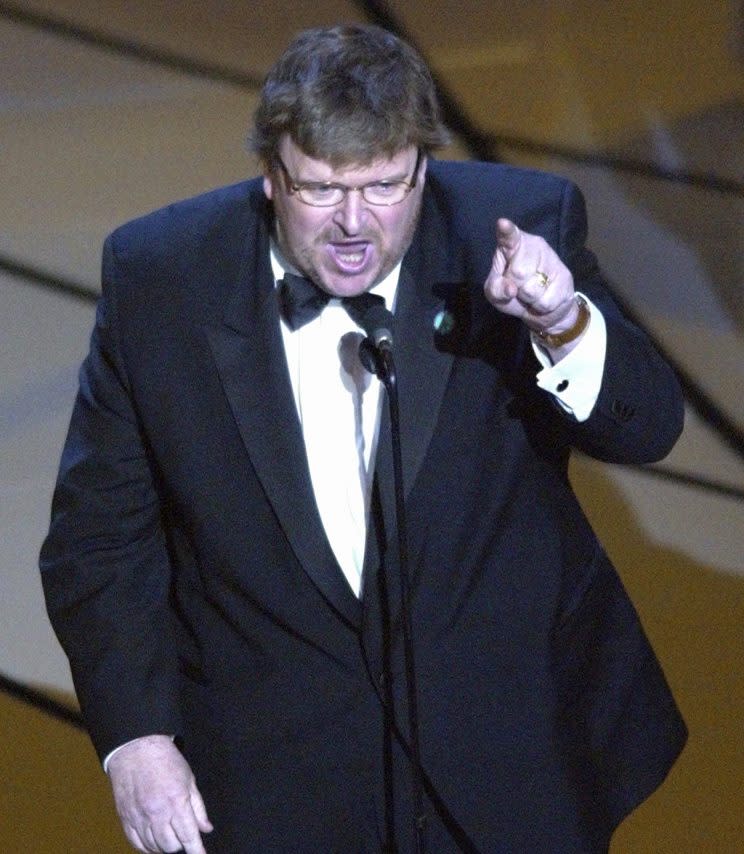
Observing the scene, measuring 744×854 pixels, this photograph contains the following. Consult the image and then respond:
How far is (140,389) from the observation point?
221cm

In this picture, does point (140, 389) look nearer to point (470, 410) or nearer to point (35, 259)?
point (470, 410)

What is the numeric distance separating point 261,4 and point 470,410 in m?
3.53

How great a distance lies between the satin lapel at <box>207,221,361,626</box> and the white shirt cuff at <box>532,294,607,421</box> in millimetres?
317

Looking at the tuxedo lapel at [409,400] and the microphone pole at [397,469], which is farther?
the tuxedo lapel at [409,400]

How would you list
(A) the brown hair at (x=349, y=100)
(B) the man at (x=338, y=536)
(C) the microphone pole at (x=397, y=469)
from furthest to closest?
(B) the man at (x=338, y=536) → (A) the brown hair at (x=349, y=100) → (C) the microphone pole at (x=397, y=469)

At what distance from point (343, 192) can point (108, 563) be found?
0.54m

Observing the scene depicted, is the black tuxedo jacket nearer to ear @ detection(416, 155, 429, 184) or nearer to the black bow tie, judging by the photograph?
the black bow tie

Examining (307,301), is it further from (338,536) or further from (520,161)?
(520,161)

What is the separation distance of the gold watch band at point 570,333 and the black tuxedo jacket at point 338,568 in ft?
0.35

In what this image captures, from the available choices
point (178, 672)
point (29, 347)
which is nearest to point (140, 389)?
point (178, 672)

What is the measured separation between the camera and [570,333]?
2010 mm

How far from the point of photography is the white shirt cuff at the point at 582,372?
2.02 m

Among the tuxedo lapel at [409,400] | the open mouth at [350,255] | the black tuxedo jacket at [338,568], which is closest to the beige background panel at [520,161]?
the black tuxedo jacket at [338,568]

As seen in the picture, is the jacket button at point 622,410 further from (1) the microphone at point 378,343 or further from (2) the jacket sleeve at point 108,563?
(2) the jacket sleeve at point 108,563
